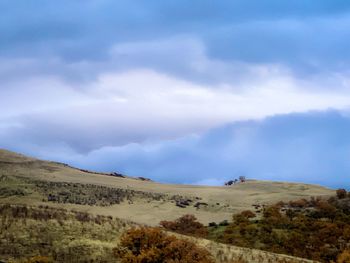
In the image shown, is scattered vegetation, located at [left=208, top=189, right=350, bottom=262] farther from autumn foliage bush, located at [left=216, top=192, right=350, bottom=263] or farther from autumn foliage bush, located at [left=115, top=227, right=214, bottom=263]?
autumn foliage bush, located at [left=115, top=227, right=214, bottom=263]

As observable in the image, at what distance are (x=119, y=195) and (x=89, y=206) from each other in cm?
1398

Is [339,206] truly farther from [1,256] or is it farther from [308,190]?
[1,256]

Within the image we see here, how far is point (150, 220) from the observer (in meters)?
67.9

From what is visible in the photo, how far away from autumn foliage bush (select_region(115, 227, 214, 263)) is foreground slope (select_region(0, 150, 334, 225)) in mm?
39195

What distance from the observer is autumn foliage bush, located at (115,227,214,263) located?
24484mm

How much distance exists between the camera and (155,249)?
81.9 ft

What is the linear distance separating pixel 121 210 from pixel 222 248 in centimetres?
4373

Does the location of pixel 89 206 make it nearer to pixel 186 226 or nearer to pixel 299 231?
pixel 186 226

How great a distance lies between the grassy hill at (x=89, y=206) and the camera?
2652 cm

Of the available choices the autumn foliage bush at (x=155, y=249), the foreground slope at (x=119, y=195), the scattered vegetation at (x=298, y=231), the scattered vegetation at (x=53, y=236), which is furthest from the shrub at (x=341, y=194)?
the autumn foliage bush at (x=155, y=249)

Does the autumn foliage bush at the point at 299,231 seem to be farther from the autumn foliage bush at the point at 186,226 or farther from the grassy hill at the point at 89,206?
the grassy hill at the point at 89,206

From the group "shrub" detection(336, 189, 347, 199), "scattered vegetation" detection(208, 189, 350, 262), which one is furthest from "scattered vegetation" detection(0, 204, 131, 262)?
"shrub" detection(336, 189, 347, 199)

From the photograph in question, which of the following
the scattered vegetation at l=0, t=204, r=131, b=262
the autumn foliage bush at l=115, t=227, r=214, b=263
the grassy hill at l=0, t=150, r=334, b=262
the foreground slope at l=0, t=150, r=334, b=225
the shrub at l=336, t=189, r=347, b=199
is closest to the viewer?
the autumn foliage bush at l=115, t=227, r=214, b=263

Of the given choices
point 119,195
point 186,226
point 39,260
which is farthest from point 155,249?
point 119,195
